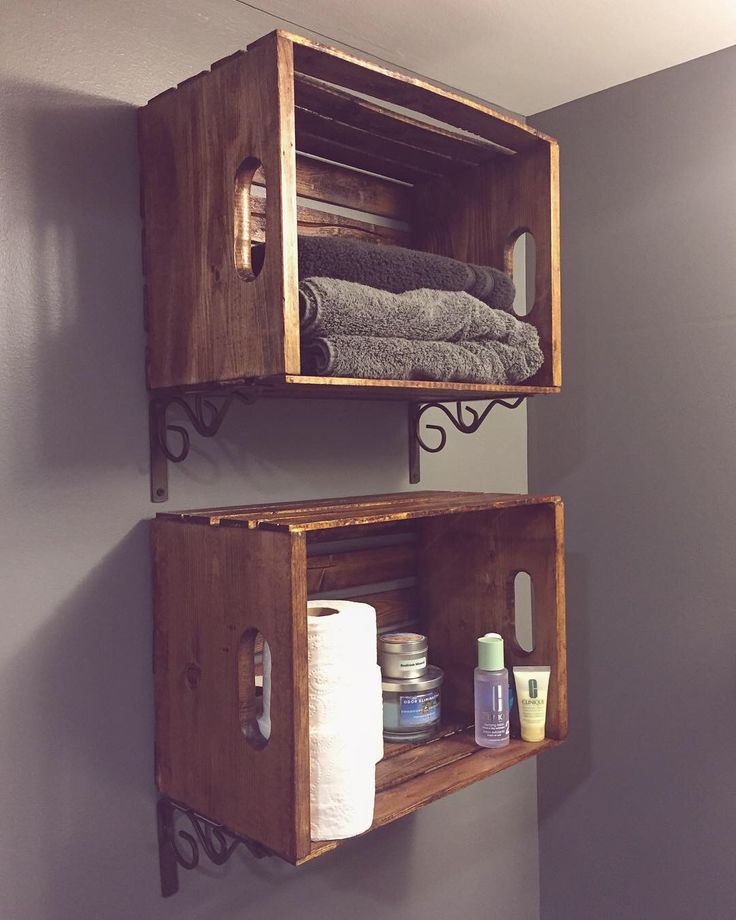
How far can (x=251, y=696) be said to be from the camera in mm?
1054

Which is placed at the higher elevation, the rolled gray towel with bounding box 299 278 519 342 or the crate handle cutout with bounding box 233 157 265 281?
the crate handle cutout with bounding box 233 157 265 281

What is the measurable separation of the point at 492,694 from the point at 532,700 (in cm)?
8

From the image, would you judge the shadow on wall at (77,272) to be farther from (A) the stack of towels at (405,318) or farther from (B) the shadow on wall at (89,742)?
(A) the stack of towels at (405,318)

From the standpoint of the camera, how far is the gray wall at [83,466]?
41.4 inches

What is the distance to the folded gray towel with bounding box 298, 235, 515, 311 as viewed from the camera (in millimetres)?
1040

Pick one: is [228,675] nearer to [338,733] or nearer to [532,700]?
[338,733]

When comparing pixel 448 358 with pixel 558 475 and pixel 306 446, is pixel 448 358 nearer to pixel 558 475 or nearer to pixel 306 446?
pixel 306 446

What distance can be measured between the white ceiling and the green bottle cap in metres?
0.98

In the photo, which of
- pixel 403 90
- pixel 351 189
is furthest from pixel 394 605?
pixel 403 90

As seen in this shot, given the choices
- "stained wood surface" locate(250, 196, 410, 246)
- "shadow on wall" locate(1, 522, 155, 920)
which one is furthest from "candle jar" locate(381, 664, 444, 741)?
"stained wood surface" locate(250, 196, 410, 246)

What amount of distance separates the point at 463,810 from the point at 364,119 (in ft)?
4.21

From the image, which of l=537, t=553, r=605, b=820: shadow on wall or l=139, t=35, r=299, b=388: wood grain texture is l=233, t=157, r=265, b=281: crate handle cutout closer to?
l=139, t=35, r=299, b=388: wood grain texture

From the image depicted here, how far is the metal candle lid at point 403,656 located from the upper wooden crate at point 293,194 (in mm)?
394

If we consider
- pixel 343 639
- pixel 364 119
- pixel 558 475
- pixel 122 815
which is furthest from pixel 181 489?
pixel 558 475
